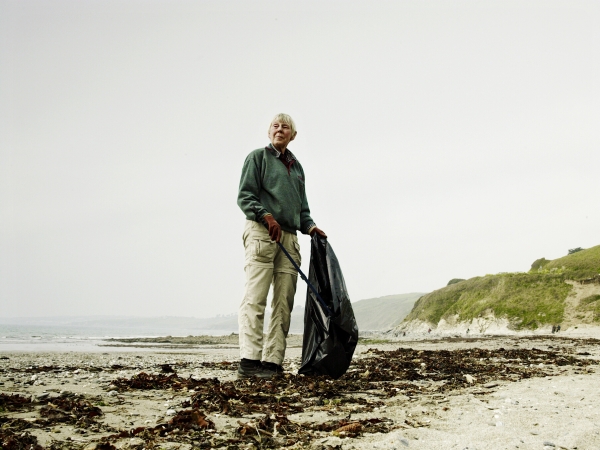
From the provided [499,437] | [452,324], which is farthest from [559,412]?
[452,324]

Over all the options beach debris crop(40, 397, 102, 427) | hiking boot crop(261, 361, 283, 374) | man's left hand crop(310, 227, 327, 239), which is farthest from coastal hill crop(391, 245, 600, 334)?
beach debris crop(40, 397, 102, 427)

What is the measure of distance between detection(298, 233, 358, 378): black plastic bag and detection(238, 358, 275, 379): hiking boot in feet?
1.24

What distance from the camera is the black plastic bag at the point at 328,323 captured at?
4371 mm

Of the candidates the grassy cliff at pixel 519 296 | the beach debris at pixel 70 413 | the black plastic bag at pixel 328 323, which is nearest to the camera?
the beach debris at pixel 70 413

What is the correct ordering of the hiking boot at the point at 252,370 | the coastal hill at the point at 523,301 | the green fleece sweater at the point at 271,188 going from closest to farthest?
the hiking boot at the point at 252,370 < the green fleece sweater at the point at 271,188 < the coastal hill at the point at 523,301

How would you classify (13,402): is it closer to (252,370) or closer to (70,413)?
(70,413)

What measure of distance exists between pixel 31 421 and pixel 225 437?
3.74 ft

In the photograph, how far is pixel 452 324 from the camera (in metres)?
42.9

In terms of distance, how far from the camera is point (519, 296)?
3803 cm

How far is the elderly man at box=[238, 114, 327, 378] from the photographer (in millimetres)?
4652

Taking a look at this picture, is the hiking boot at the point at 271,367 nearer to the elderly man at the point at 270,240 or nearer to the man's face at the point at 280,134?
the elderly man at the point at 270,240

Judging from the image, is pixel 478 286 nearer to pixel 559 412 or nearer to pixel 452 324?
pixel 452 324

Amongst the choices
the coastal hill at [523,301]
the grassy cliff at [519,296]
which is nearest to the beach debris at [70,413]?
the coastal hill at [523,301]

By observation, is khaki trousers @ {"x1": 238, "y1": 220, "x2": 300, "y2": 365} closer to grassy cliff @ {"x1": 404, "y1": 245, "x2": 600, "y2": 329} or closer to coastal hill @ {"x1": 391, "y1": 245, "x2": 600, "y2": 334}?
coastal hill @ {"x1": 391, "y1": 245, "x2": 600, "y2": 334}
